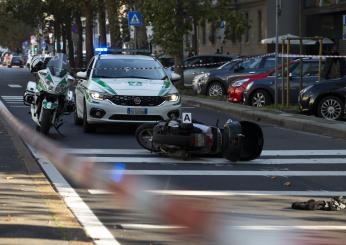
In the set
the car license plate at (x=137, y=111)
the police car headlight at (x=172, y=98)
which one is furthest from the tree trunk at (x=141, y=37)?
the car license plate at (x=137, y=111)

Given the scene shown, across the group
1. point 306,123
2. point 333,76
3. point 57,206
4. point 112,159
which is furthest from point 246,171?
point 333,76

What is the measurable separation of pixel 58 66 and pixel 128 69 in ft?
6.28

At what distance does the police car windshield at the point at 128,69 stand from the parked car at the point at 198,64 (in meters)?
14.3

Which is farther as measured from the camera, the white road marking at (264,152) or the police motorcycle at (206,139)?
the white road marking at (264,152)

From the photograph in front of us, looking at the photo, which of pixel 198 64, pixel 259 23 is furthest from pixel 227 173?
pixel 259 23

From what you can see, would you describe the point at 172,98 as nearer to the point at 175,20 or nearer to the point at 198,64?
the point at 175,20

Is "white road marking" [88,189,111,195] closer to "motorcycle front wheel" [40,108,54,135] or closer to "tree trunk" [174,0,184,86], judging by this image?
"motorcycle front wheel" [40,108,54,135]

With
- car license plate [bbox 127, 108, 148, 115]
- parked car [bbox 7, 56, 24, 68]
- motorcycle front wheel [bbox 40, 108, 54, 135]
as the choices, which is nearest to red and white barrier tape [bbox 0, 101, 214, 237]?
motorcycle front wheel [bbox 40, 108, 54, 135]

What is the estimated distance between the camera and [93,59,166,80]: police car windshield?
14383mm

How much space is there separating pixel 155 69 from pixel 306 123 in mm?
3473

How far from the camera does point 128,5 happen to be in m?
37.5

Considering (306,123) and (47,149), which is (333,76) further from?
(47,149)

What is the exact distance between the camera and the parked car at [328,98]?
1606cm

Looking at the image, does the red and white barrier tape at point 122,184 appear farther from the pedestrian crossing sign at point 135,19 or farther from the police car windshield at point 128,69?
the pedestrian crossing sign at point 135,19
